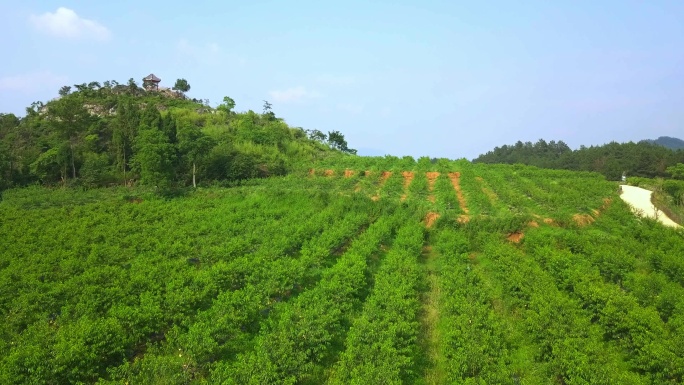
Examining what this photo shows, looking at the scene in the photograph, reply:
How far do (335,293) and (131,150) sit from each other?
109 ft

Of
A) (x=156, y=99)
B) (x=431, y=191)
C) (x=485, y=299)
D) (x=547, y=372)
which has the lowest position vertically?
(x=547, y=372)

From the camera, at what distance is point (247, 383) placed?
40.6ft

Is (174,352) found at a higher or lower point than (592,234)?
lower

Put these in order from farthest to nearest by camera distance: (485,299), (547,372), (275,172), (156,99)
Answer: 1. (156,99)
2. (275,172)
3. (485,299)
4. (547,372)

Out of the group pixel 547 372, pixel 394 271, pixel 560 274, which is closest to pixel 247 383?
pixel 547 372

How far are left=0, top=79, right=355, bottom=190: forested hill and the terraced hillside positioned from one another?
4.80 m

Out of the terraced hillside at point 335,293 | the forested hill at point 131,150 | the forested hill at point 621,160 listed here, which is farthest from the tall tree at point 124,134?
the forested hill at point 621,160

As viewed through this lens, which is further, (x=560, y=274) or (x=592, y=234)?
(x=592, y=234)

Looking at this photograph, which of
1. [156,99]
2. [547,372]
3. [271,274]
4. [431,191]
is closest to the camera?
[547,372]

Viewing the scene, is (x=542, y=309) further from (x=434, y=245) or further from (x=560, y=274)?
(x=434, y=245)

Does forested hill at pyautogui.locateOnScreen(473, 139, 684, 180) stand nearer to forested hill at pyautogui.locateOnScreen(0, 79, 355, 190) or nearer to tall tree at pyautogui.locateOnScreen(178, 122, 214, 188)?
forested hill at pyautogui.locateOnScreen(0, 79, 355, 190)

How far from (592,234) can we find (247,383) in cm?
2516

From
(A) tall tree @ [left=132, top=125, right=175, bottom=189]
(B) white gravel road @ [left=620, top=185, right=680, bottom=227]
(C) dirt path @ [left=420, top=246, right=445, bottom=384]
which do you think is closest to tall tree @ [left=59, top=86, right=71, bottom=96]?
(A) tall tree @ [left=132, top=125, right=175, bottom=189]

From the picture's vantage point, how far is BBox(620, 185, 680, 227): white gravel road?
36544 millimetres
